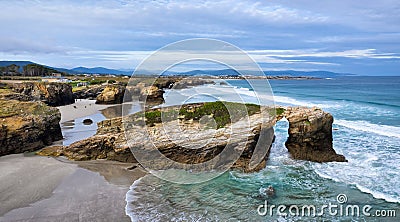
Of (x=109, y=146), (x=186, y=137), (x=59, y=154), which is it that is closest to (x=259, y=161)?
(x=186, y=137)

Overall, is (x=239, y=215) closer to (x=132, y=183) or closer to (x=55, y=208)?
(x=132, y=183)

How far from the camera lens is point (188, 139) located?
14.7 meters

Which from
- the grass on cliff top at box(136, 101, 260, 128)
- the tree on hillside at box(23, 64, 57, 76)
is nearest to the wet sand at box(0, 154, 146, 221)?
the grass on cliff top at box(136, 101, 260, 128)

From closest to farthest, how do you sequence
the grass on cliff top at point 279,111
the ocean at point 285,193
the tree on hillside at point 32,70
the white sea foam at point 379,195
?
the ocean at point 285,193 < the white sea foam at point 379,195 < the grass on cliff top at point 279,111 < the tree on hillside at point 32,70

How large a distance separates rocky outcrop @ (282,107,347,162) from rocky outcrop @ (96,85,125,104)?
33.4 metres

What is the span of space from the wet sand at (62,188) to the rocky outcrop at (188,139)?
85cm

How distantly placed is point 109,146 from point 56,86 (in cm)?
3187

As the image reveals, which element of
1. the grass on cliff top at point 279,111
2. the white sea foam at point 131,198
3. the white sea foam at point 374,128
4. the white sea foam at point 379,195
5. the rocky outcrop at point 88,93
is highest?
the grass on cliff top at point 279,111

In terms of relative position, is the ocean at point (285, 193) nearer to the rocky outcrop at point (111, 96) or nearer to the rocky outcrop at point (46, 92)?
the rocky outcrop at point (46, 92)

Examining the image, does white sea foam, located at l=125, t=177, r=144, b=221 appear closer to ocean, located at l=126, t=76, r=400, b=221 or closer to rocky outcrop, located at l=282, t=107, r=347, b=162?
ocean, located at l=126, t=76, r=400, b=221

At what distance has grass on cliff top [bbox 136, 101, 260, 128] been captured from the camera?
1602 cm

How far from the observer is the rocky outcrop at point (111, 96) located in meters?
44.2

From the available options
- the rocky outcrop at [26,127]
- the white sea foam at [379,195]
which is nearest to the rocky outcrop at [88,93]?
the rocky outcrop at [26,127]

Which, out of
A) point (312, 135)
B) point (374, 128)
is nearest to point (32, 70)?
point (374, 128)
